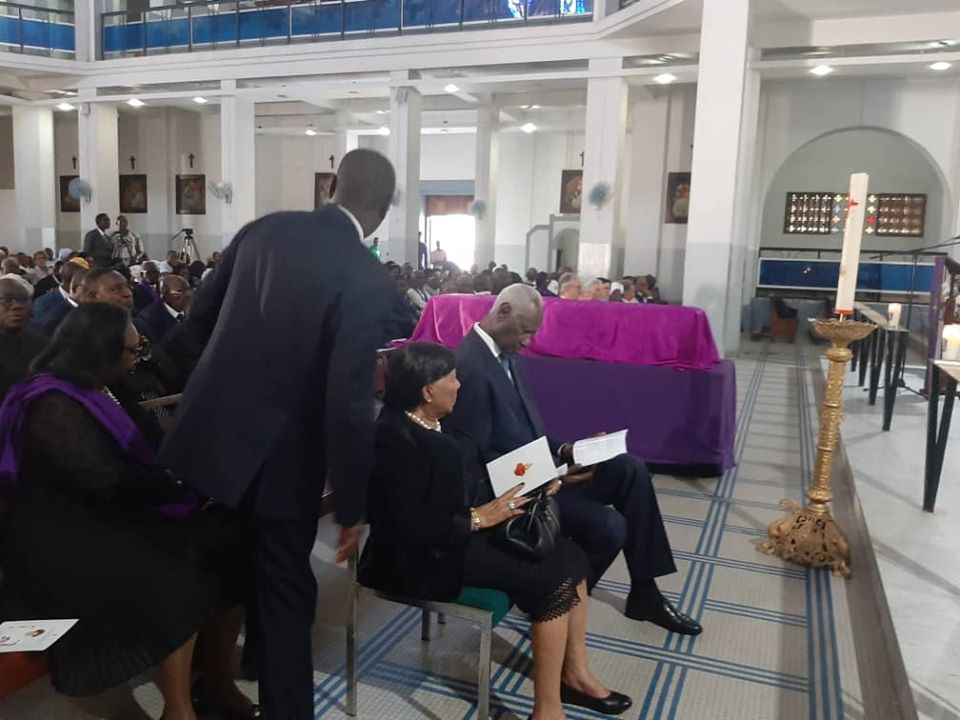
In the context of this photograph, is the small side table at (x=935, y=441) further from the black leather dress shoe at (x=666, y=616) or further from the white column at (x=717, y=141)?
the white column at (x=717, y=141)

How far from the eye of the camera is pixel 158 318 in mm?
4789

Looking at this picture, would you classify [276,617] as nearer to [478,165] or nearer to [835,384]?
[835,384]

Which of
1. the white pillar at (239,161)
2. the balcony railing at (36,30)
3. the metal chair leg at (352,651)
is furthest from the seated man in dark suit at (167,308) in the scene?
the balcony railing at (36,30)

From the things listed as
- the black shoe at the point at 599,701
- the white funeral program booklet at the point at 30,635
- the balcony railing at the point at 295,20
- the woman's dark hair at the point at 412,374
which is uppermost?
the balcony railing at the point at 295,20

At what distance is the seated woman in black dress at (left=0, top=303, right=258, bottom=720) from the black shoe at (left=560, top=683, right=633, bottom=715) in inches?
42.8

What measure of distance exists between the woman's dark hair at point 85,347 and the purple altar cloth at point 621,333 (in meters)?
2.84

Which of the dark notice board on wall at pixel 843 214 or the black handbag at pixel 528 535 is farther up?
the dark notice board on wall at pixel 843 214

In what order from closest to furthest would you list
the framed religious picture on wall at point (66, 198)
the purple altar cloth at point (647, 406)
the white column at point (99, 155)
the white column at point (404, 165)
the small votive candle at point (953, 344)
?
the small votive candle at point (953, 344) → the purple altar cloth at point (647, 406) → the white column at point (404, 165) → the white column at point (99, 155) → the framed religious picture on wall at point (66, 198)

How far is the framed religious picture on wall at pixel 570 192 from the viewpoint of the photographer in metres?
17.8

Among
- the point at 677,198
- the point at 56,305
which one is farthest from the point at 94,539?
the point at 677,198

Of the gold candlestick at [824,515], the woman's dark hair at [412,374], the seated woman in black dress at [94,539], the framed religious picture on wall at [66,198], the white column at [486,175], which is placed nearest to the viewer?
the seated woman in black dress at [94,539]

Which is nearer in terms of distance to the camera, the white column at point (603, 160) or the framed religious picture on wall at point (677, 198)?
the white column at point (603, 160)

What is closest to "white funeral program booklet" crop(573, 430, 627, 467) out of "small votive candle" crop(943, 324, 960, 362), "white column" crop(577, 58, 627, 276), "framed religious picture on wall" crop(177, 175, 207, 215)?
"small votive candle" crop(943, 324, 960, 362)

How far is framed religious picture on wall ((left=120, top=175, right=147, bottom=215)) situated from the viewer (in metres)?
19.2
